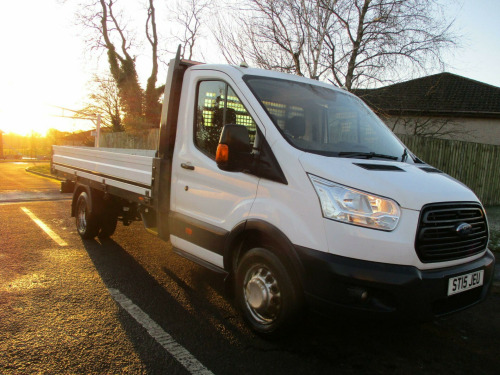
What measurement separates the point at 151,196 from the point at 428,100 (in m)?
20.0

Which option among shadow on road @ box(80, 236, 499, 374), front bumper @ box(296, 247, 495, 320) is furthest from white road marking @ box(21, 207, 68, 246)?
front bumper @ box(296, 247, 495, 320)

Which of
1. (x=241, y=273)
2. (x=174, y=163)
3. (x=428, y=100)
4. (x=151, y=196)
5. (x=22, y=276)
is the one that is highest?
Result: (x=428, y=100)

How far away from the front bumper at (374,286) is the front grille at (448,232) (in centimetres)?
13

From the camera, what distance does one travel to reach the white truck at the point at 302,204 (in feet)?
8.65

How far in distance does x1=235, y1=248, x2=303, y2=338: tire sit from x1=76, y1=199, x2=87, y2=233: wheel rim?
3.88m

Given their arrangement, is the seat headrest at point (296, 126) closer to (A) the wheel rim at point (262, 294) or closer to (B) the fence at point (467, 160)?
(A) the wheel rim at point (262, 294)

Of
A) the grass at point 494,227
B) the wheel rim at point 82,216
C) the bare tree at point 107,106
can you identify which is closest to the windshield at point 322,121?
the grass at point 494,227

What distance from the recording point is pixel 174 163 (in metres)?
4.23

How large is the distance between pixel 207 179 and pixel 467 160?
10621 millimetres

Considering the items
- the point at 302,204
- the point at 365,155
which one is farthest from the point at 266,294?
the point at 365,155

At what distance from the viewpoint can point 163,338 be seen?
3.25 m

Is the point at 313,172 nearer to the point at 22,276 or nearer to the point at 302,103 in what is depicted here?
the point at 302,103

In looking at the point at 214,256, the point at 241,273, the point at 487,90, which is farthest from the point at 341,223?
the point at 487,90

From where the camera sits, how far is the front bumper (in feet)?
8.46
